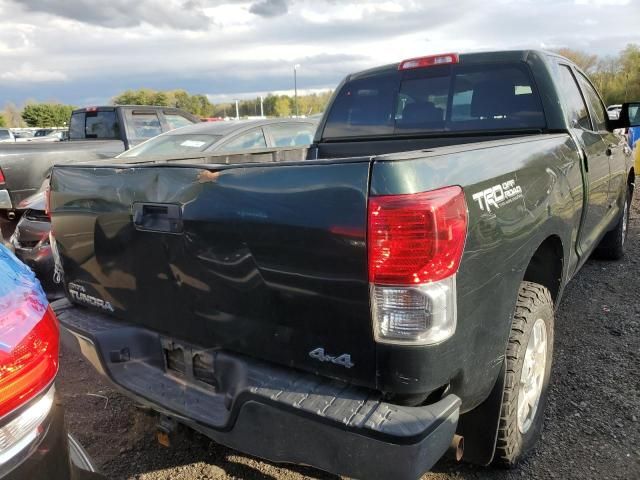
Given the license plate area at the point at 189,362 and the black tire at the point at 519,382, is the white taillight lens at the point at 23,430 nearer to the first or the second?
the license plate area at the point at 189,362

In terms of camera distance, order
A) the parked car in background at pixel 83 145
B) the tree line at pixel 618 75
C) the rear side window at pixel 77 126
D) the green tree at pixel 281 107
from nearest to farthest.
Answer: the parked car in background at pixel 83 145, the rear side window at pixel 77 126, the tree line at pixel 618 75, the green tree at pixel 281 107

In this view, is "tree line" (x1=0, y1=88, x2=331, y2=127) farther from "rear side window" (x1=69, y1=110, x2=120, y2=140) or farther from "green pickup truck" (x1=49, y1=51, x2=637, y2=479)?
"green pickup truck" (x1=49, y1=51, x2=637, y2=479)

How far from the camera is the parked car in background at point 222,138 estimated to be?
6.20 metres

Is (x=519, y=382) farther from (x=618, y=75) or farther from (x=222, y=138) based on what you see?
(x=618, y=75)

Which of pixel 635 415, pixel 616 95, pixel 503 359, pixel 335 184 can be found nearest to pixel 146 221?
pixel 335 184

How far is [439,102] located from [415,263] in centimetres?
240

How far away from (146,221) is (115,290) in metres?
0.51

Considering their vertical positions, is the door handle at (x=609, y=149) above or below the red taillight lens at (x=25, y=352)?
above

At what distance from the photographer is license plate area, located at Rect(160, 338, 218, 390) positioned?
216 cm

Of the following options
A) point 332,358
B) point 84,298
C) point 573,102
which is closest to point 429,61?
point 573,102

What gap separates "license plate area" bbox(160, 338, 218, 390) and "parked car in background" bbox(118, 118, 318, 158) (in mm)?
3895

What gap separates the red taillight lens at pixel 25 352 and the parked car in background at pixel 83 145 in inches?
232

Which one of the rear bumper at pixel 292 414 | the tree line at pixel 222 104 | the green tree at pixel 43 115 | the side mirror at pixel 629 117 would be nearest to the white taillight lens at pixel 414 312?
the rear bumper at pixel 292 414

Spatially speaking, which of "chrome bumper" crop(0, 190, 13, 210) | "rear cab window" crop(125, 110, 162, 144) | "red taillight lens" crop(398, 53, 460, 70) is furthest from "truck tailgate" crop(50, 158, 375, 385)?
"rear cab window" crop(125, 110, 162, 144)
